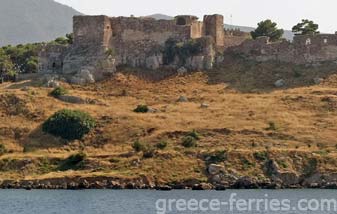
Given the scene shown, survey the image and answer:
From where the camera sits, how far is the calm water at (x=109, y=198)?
57375mm

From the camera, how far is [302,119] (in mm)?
83750

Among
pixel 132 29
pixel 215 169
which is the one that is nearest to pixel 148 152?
pixel 215 169

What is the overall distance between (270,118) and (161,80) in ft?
44.1

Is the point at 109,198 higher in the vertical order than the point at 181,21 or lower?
lower

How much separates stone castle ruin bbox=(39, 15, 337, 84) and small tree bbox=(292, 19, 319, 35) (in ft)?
22.7

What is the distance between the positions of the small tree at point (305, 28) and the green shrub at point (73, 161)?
32723 millimetres

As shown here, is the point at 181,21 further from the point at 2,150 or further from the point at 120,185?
the point at 120,185

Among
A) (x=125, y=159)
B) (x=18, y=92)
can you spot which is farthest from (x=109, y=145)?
(x=18, y=92)

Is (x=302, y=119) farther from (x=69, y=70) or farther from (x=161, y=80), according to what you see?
(x=69, y=70)

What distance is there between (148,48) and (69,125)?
49.5ft

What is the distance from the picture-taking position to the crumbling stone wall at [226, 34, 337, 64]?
309ft

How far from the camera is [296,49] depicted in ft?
312

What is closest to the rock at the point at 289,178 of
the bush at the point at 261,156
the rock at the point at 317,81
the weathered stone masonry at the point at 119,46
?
the bush at the point at 261,156

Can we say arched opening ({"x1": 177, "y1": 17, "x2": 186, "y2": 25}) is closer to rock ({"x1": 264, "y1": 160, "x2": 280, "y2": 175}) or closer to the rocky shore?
rock ({"x1": 264, "y1": 160, "x2": 280, "y2": 175})
